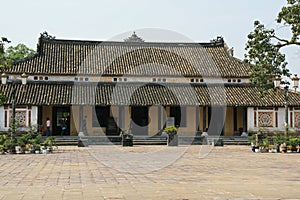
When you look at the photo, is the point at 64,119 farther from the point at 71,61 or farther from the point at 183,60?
the point at 183,60

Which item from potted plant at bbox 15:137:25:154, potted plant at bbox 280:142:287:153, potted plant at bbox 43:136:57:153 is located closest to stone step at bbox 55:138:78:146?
potted plant at bbox 43:136:57:153

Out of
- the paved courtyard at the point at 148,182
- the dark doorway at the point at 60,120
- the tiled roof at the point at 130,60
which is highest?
the tiled roof at the point at 130,60

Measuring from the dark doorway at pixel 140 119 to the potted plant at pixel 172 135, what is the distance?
4836mm

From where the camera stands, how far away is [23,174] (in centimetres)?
1112

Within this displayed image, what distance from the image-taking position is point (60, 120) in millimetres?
30531

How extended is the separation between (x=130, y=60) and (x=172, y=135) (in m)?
9.09

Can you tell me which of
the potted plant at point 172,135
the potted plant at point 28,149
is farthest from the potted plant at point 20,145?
the potted plant at point 172,135

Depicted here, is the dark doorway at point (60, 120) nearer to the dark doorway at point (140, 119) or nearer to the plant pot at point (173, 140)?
the dark doorway at point (140, 119)

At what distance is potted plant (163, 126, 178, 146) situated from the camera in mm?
25389

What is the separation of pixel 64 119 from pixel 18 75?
13.8ft

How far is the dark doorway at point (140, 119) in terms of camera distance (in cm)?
3055

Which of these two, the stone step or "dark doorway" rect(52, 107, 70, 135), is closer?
the stone step

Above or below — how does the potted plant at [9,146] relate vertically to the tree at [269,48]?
below

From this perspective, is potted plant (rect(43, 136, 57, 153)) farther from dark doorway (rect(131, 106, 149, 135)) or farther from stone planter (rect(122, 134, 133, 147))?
dark doorway (rect(131, 106, 149, 135))
